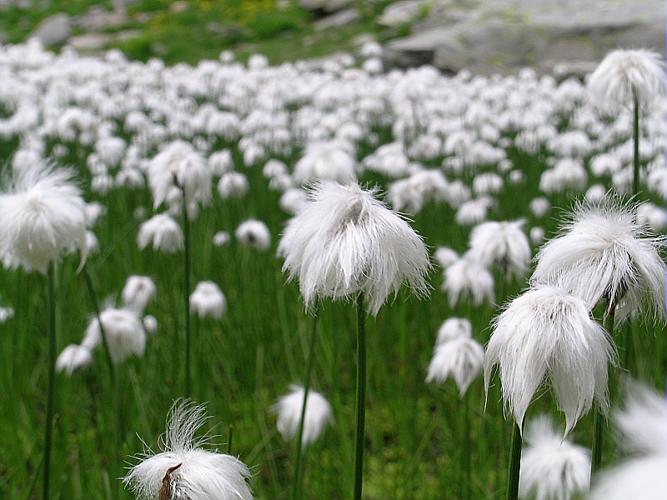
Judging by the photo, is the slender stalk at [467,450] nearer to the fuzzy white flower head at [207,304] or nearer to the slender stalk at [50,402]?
the slender stalk at [50,402]

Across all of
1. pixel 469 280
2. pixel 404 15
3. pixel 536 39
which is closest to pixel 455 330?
pixel 469 280

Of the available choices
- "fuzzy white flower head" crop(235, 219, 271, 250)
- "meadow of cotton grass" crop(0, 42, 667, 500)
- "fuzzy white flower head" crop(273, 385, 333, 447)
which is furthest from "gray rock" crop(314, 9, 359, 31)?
"fuzzy white flower head" crop(273, 385, 333, 447)

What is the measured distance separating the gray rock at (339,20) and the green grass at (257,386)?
14.8 meters

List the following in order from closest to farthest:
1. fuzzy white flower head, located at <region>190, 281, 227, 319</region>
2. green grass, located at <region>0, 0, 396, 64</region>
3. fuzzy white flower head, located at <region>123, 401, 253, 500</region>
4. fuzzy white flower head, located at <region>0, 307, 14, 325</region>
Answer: fuzzy white flower head, located at <region>123, 401, 253, 500</region>, fuzzy white flower head, located at <region>190, 281, 227, 319</region>, fuzzy white flower head, located at <region>0, 307, 14, 325</region>, green grass, located at <region>0, 0, 396, 64</region>

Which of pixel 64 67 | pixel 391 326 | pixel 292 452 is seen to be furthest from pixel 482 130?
pixel 64 67

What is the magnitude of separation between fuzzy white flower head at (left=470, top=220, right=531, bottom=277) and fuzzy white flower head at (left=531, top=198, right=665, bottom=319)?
1.11 m

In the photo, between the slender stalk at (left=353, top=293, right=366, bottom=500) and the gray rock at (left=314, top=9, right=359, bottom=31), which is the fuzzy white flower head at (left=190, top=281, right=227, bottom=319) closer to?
the slender stalk at (left=353, top=293, right=366, bottom=500)

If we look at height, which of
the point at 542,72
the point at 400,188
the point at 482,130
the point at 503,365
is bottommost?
the point at 542,72

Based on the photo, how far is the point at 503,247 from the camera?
Answer: 2.14 m

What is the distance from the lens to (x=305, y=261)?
104cm

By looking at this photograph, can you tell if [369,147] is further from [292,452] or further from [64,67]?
[292,452]

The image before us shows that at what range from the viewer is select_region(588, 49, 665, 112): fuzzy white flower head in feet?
6.44

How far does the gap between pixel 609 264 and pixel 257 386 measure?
206 centimetres

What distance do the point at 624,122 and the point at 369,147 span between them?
2170 mm
